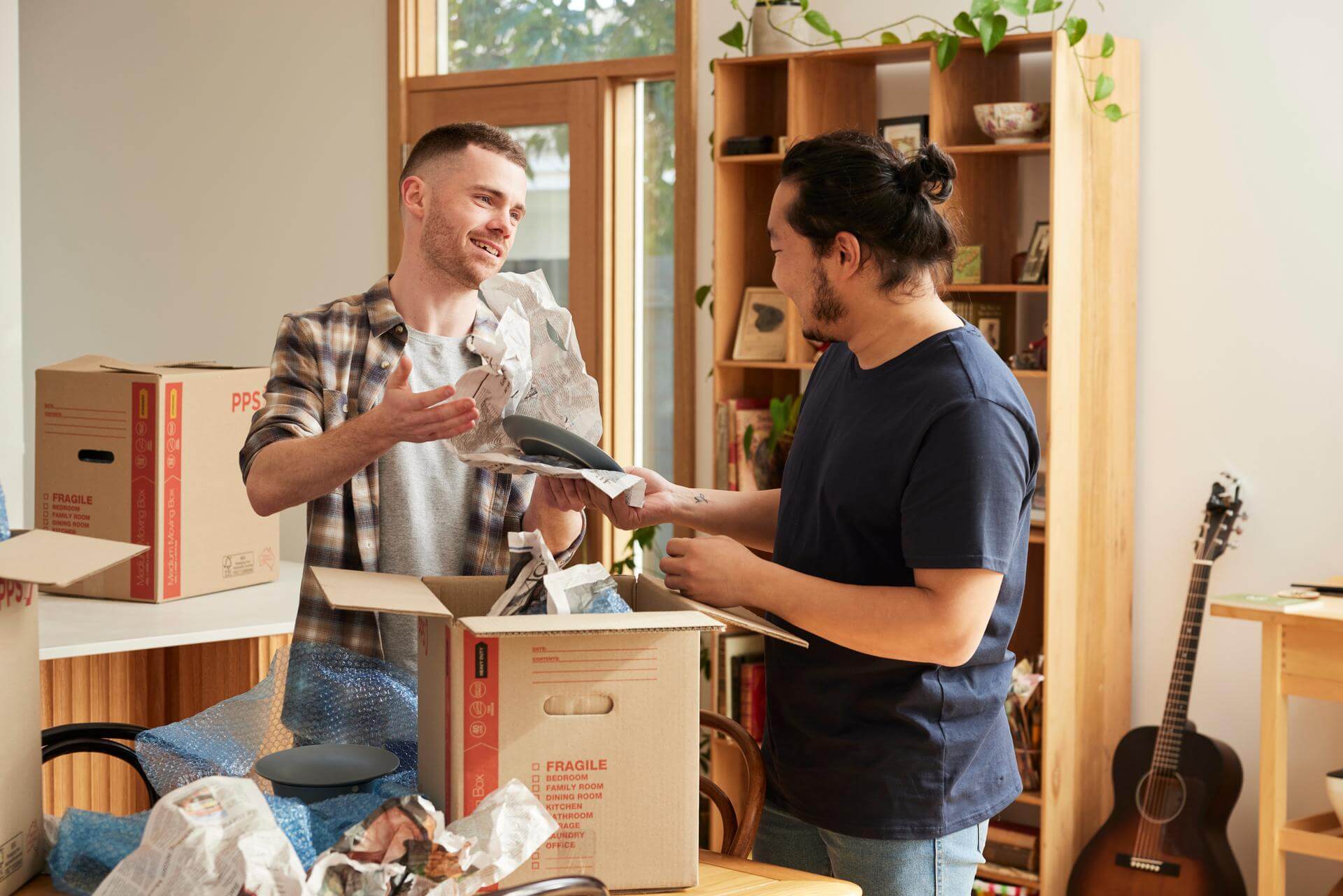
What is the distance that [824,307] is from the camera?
5.55ft

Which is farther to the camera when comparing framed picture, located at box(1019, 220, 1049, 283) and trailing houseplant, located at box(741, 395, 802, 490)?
trailing houseplant, located at box(741, 395, 802, 490)

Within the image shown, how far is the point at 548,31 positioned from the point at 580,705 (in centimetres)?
337

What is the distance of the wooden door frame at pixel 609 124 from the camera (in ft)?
13.0

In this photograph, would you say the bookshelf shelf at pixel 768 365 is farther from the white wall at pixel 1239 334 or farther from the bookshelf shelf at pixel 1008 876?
the bookshelf shelf at pixel 1008 876

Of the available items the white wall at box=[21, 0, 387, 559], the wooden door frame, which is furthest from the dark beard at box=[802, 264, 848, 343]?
the white wall at box=[21, 0, 387, 559]

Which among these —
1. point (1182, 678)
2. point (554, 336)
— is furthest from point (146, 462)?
point (1182, 678)

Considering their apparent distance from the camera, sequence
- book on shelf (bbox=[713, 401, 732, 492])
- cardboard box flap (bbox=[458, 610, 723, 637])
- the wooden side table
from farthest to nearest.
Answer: book on shelf (bbox=[713, 401, 732, 492]) → the wooden side table → cardboard box flap (bbox=[458, 610, 723, 637])

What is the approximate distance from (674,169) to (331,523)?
97.2 inches

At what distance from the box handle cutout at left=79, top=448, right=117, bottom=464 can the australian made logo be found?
0.33 m

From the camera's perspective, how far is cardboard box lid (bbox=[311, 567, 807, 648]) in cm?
129

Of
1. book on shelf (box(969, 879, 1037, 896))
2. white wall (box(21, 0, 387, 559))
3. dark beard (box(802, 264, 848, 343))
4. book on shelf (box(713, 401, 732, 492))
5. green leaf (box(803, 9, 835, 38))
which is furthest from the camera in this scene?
white wall (box(21, 0, 387, 559))

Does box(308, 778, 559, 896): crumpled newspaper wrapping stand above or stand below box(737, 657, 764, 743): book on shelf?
above

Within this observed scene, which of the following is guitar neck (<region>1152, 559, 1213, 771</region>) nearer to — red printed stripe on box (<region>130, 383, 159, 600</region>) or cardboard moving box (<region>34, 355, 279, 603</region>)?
cardboard moving box (<region>34, 355, 279, 603</region>)

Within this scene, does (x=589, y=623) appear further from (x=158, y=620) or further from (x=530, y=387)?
(x=158, y=620)
